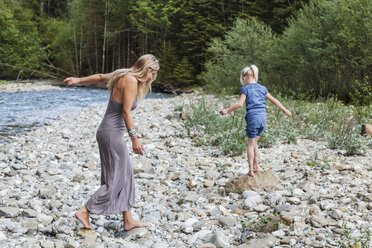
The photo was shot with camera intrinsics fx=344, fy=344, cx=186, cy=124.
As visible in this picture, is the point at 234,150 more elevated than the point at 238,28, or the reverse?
the point at 238,28

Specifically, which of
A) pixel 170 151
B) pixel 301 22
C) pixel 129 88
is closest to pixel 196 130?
pixel 170 151

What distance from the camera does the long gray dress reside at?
11.2ft

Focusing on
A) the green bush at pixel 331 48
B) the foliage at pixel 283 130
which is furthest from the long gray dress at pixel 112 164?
the green bush at pixel 331 48

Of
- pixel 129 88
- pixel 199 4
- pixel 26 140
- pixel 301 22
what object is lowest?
pixel 26 140

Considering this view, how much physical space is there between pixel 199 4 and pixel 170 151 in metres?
25.2

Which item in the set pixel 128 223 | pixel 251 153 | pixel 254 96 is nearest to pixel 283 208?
pixel 251 153

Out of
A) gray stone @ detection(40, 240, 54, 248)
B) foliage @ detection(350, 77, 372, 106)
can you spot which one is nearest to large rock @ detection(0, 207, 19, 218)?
gray stone @ detection(40, 240, 54, 248)

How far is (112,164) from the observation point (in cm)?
345

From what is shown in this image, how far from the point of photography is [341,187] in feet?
14.4

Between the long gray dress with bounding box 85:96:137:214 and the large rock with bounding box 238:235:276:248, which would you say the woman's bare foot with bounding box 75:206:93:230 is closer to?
the long gray dress with bounding box 85:96:137:214

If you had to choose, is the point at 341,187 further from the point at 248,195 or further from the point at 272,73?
the point at 272,73

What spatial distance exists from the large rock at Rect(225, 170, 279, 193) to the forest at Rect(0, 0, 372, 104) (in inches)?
308

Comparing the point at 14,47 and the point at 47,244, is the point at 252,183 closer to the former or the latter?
the point at 47,244

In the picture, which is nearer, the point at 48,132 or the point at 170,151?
the point at 170,151
